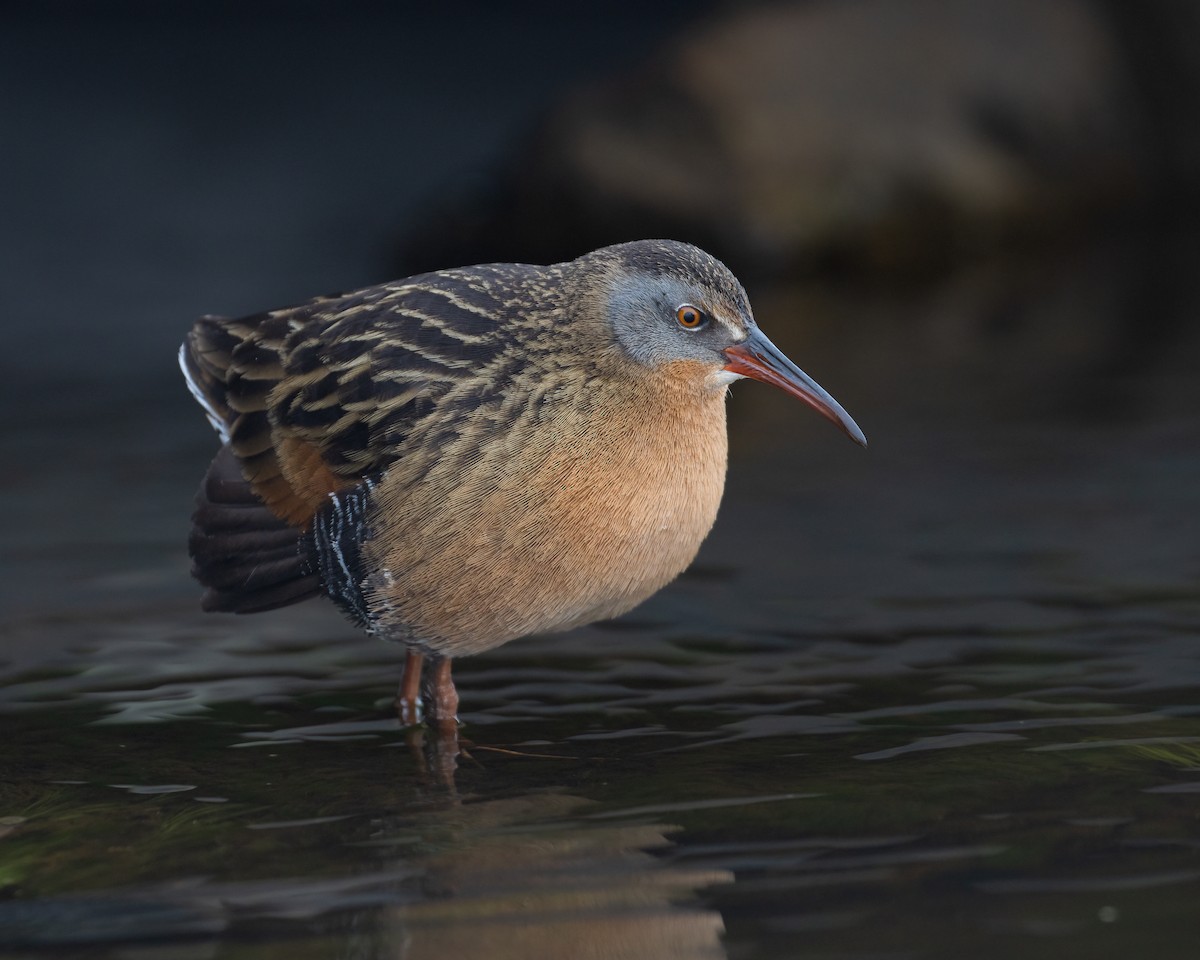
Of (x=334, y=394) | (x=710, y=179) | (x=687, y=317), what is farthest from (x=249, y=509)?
(x=710, y=179)

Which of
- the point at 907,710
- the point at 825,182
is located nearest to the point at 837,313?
the point at 825,182

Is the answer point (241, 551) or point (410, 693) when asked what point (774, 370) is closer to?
point (410, 693)

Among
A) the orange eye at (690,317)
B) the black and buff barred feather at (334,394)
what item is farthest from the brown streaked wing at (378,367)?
the orange eye at (690,317)

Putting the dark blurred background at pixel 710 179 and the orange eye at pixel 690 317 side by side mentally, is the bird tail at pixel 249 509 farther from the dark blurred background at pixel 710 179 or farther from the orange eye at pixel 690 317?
the dark blurred background at pixel 710 179

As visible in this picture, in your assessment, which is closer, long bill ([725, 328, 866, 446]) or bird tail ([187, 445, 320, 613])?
long bill ([725, 328, 866, 446])

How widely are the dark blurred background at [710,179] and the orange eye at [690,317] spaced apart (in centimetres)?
493

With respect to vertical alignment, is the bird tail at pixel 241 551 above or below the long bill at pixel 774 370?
below

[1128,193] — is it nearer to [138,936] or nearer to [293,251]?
[293,251]

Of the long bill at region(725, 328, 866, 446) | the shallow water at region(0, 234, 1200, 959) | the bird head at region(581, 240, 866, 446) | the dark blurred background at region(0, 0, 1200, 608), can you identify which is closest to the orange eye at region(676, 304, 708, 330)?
the bird head at region(581, 240, 866, 446)

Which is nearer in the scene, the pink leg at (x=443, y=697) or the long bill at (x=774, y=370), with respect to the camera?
the long bill at (x=774, y=370)

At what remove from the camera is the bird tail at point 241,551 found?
5.92m

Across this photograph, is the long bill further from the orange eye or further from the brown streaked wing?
the brown streaked wing

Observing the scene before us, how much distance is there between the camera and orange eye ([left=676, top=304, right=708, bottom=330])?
5.59m

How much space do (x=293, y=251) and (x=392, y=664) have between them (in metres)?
7.72
